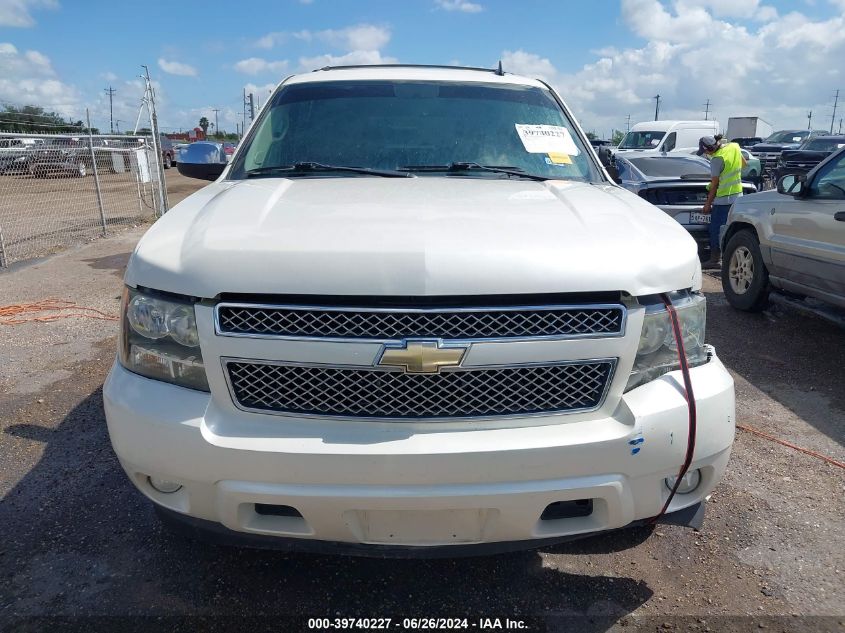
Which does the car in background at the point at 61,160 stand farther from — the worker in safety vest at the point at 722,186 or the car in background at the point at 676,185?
the worker in safety vest at the point at 722,186

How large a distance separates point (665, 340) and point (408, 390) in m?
0.86

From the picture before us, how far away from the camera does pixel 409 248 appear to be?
1.95 metres

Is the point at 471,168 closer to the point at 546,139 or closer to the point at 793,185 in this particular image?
the point at 546,139

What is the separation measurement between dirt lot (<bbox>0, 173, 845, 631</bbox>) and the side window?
2.51 meters

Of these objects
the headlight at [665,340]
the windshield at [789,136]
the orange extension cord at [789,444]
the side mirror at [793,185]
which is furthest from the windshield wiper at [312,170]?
the windshield at [789,136]

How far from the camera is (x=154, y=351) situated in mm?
2080

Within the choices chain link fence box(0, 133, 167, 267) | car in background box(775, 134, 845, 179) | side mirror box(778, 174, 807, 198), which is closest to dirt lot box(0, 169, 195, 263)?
chain link fence box(0, 133, 167, 267)

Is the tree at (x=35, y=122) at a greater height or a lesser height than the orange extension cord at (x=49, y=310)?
greater

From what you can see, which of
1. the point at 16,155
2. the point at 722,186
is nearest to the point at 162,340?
the point at 722,186

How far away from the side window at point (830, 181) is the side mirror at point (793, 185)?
10 centimetres

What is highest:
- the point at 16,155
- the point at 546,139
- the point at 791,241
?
the point at 546,139

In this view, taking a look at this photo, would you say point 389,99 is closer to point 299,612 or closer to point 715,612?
point 299,612

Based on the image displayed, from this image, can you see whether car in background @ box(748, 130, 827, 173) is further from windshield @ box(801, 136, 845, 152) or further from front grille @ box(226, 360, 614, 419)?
front grille @ box(226, 360, 614, 419)

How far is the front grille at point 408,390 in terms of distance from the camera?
1946mm
